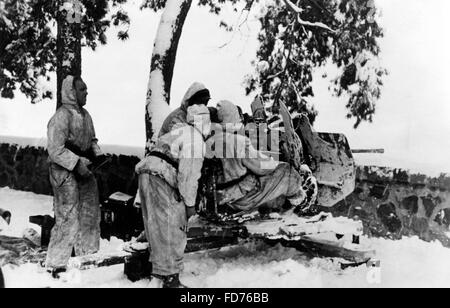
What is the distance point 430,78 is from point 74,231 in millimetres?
3438

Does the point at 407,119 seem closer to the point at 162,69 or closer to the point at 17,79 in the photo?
the point at 162,69

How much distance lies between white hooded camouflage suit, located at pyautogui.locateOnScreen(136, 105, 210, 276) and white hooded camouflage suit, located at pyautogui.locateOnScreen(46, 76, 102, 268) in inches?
30.0

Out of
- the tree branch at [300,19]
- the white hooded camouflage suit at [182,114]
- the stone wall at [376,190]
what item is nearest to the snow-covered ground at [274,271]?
the stone wall at [376,190]

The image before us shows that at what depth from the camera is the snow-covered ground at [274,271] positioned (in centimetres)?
360

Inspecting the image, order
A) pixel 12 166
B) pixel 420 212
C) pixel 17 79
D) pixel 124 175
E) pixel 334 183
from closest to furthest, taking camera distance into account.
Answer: pixel 334 183 → pixel 17 79 → pixel 420 212 → pixel 124 175 → pixel 12 166

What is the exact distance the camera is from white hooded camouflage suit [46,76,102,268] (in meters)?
3.77

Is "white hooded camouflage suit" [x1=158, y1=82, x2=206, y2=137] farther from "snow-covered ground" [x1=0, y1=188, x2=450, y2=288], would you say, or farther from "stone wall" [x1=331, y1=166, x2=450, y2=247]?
"stone wall" [x1=331, y1=166, x2=450, y2=247]

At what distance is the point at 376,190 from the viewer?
19.0 ft

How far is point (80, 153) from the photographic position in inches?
157

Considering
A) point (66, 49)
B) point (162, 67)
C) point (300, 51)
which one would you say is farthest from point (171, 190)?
point (300, 51)

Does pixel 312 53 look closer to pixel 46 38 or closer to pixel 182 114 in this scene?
pixel 182 114

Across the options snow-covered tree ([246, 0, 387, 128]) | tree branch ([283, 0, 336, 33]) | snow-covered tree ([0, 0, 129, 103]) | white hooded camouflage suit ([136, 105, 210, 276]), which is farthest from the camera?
tree branch ([283, 0, 336, 33])

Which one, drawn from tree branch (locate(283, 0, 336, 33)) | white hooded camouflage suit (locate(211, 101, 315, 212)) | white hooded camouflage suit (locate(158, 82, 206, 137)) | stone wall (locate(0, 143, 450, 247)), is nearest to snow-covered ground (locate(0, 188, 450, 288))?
stone wall (locate(0, 143, 450, 247))
